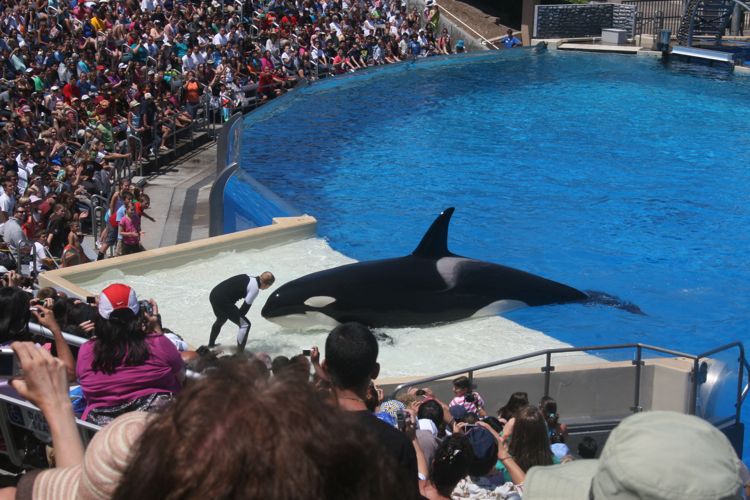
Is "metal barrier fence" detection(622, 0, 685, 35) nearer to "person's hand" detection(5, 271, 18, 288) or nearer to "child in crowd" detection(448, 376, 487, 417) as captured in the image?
"child in crowd" detection(448, 376, 487, 417)

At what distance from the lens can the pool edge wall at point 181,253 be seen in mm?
9674

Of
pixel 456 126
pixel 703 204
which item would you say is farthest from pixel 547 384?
pixel 456 126

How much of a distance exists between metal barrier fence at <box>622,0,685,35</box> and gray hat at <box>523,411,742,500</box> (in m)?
35.7

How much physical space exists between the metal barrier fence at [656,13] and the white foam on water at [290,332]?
92.2ft

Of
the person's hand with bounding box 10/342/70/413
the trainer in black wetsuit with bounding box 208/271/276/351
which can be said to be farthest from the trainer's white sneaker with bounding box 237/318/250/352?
the person's hand with bounding box 10/342/70/413

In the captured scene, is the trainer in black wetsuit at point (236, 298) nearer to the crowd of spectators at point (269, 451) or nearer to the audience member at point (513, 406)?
the audience member at point (513, 406)

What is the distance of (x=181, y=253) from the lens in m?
11.0

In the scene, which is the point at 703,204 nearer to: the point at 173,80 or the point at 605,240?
the point at 605,240

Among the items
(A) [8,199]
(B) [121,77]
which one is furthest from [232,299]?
(B) [121,77]

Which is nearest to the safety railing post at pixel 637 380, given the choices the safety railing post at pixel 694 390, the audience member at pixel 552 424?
the safety railing post at pixel 694 390

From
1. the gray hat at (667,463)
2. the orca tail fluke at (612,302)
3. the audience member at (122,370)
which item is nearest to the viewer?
the gray hat at (667,463)

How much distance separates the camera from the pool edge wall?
9674mm

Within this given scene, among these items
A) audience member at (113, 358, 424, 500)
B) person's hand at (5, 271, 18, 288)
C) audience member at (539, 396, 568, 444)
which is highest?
audience member at (113, 358, 424, 500)

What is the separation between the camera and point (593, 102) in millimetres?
25359
